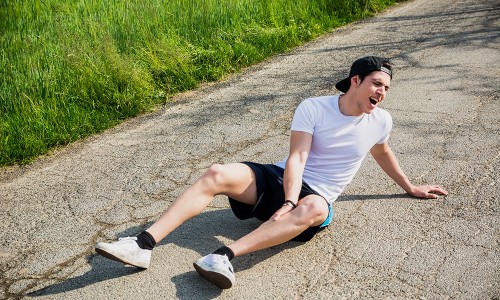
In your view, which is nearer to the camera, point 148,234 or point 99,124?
point 148,234

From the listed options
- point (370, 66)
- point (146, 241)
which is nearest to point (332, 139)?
point (370, 66)

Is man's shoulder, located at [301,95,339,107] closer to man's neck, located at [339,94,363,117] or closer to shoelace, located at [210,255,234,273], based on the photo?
man's neck, located at [339,94,363,117]

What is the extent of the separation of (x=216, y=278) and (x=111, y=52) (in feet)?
10.9

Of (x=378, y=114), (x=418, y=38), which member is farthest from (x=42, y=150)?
(x=418, y=38)

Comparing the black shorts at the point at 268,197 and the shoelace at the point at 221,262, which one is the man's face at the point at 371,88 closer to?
the black shorts at the point at 268,197

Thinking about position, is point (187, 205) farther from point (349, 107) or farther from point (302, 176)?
point (349, 107)

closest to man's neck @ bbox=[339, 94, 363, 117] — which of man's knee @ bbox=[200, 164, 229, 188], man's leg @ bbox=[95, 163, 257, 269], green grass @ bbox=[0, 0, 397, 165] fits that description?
man's leg @ bbox=[95, 163, 257, 269]

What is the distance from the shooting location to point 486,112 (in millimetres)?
5352

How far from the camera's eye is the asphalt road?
3217 mm

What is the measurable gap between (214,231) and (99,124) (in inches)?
81.3

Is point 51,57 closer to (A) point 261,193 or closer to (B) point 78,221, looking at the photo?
(B) point 78,221

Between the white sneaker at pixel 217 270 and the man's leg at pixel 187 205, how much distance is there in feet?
0.91

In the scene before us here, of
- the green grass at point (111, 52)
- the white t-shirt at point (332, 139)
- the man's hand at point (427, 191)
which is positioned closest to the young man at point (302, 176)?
the white t-shirt at point (332, 139)

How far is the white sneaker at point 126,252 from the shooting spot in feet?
10.3
